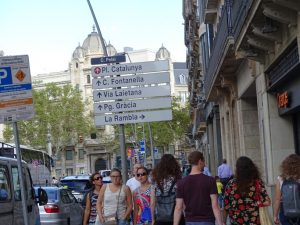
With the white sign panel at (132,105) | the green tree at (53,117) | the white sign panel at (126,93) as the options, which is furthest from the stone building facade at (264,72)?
the green tree at (53,117)

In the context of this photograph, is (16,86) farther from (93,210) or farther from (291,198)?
(291,198)

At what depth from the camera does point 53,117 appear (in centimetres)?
8706

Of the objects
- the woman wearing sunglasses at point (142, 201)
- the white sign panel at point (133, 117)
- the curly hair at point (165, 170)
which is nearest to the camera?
the curly hair at point (165, 170)

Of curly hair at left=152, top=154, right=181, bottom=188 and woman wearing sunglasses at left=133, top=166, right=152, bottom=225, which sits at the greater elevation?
curly hair at left=152, top=154, right=181, bottom=188

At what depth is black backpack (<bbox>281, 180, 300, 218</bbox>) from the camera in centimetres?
818

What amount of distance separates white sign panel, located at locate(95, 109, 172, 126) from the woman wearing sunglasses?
399cm

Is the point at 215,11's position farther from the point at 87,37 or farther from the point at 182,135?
the point at 87,37

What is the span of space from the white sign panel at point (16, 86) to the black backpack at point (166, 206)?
2306 mm

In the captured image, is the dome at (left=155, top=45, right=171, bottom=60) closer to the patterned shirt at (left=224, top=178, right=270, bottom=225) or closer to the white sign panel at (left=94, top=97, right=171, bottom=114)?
the white sign panel at (left=94, top=97, right=171, bottom=114)

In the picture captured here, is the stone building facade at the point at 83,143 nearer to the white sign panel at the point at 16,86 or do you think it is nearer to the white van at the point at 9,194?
the white van at the point at 9,194

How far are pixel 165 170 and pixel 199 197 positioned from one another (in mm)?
1240

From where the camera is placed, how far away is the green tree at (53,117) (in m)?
86.1

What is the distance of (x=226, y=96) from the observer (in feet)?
82.5

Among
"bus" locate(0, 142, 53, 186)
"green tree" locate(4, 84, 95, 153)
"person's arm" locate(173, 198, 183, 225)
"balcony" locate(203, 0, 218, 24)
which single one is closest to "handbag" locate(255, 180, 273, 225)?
"person's arm" locate(173, 198, 183, 225)
